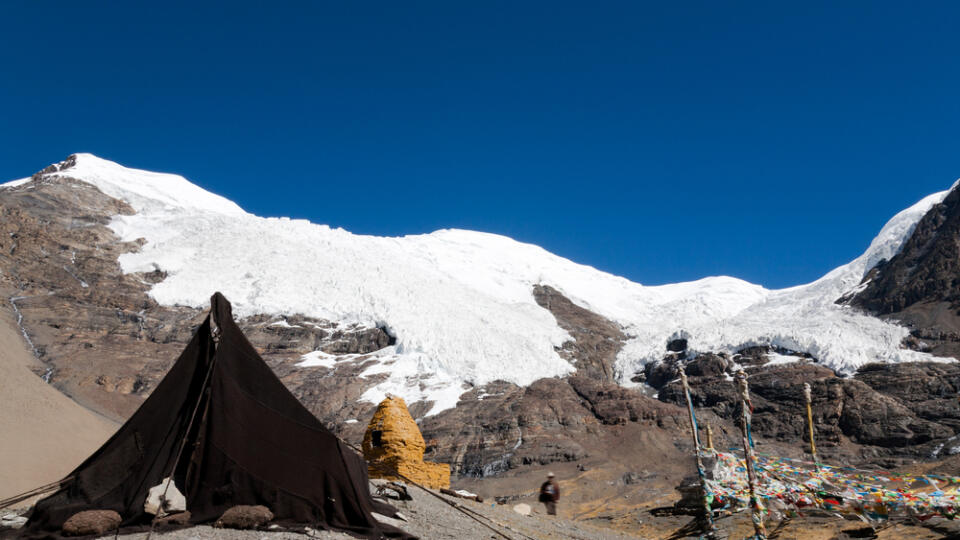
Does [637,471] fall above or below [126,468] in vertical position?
below

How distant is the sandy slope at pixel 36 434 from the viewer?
23000 millimetres

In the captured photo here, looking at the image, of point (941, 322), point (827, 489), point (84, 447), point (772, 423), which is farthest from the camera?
point (941, 322)

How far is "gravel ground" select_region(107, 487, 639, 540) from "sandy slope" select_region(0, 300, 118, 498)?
43.5 ft

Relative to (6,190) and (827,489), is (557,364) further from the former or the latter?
(6,190)

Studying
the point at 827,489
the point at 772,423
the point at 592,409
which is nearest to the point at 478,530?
the point at 827,489

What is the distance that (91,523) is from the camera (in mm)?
8422

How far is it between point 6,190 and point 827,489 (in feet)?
412

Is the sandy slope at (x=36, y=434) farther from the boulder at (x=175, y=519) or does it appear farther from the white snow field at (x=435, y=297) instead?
the white snow field at (x=435, y=297)

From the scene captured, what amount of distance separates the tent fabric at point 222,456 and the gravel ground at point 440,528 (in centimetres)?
51

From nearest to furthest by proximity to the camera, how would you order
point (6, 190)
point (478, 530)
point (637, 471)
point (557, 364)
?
1. point (478, 530)
2. point (637, 471)
3. point (557, 364)
4. point (6, 190)

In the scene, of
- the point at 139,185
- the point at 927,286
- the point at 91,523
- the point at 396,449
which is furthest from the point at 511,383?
the point at 139,185

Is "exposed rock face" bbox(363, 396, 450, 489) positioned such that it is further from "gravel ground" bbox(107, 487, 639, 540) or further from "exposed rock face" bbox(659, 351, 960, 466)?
"exposed rock face" bbox(659, 351, 960, 466)

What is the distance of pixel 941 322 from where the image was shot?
82.9 m

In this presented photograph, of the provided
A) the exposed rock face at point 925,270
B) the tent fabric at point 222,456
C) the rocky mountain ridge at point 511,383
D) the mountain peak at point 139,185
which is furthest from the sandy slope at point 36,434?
the exposed rock face at point 925,270
